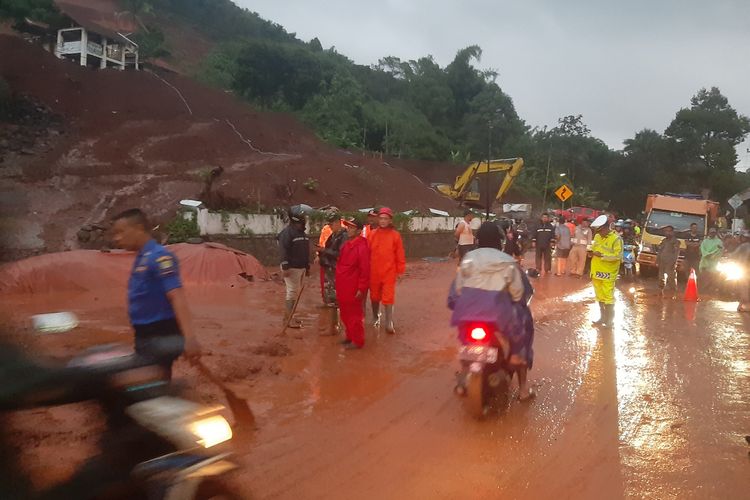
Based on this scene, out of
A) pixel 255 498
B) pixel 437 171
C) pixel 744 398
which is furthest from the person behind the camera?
pixel 437 171

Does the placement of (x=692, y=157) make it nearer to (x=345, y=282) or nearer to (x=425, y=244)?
(x=425, y=244)

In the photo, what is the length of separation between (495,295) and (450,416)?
1131 mm

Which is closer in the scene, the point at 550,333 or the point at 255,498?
the point at 255,498

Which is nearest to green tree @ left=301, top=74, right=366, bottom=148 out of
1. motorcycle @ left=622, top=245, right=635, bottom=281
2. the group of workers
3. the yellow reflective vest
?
motorcycle @ left=622, top=245, right=635, bottom=281

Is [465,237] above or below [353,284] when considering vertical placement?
above

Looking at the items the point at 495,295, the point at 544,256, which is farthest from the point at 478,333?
the point at 544,256

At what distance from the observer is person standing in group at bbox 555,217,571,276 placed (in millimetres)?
17516

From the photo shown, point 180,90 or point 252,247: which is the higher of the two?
point 180,90

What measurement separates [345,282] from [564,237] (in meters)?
11.0

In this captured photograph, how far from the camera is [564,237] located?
17.6m

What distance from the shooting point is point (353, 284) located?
26.5 ft

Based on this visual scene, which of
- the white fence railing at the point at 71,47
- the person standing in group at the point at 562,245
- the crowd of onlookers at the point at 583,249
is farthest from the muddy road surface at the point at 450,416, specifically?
the white fence railing at the point at 71,47

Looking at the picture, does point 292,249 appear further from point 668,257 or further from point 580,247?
point 580,247

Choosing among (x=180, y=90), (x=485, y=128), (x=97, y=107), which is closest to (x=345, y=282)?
(x=97, y=107)
